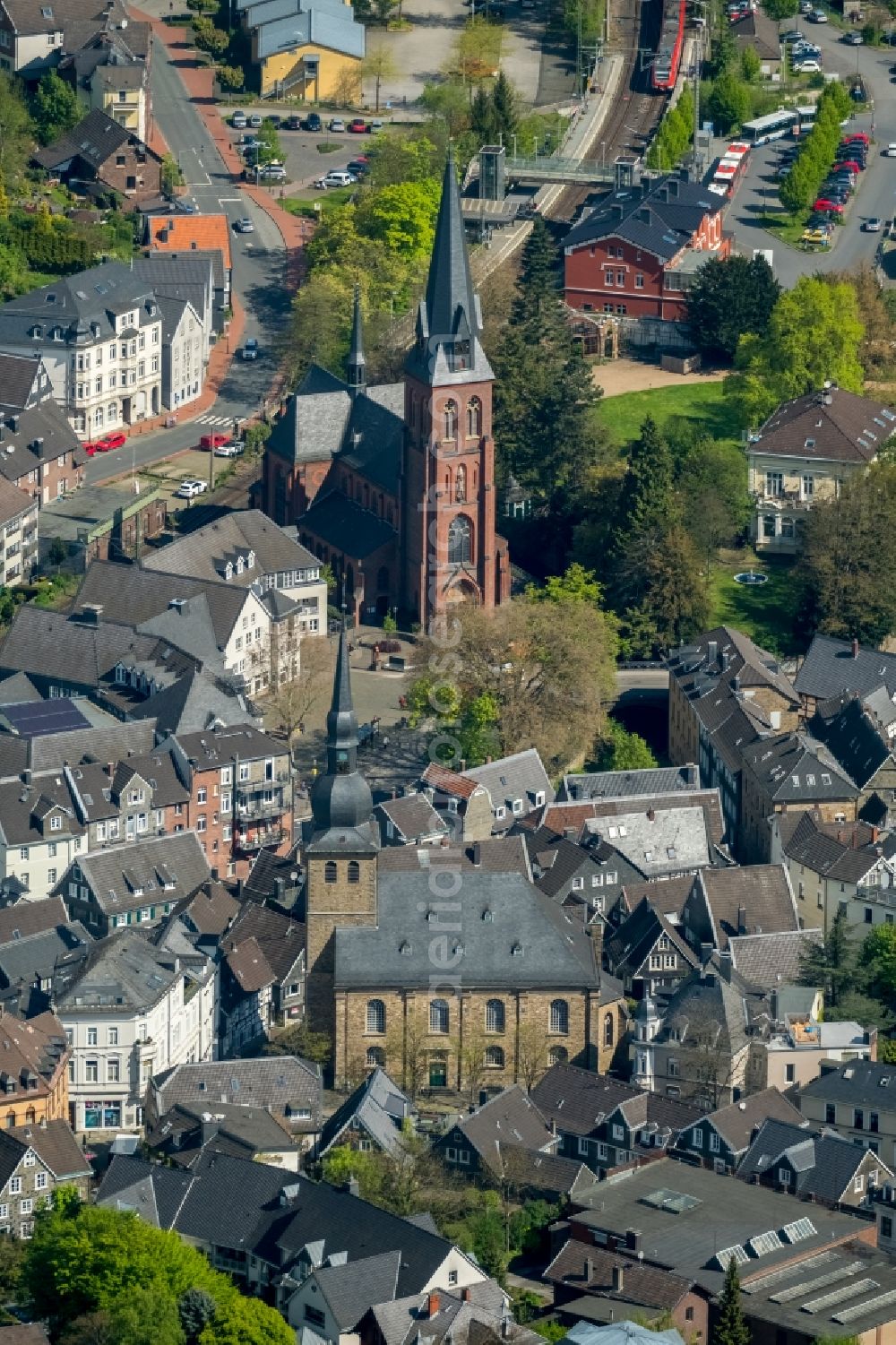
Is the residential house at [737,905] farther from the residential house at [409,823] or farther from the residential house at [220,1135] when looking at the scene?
the residential house at [220,1135]

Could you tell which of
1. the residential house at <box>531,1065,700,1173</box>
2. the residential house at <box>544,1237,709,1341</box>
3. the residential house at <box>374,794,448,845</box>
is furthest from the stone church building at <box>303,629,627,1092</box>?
the residential house at <box>544,1237,709,1341</box>

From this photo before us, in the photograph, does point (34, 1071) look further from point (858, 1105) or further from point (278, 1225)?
point (858, 1105)

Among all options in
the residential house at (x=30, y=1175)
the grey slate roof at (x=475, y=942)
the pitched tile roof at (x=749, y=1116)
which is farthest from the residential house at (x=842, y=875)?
the residential house at (x=30, y=1175)

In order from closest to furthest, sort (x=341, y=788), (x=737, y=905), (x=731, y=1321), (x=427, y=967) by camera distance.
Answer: (x=731, y=1321) < (x=341, y=788) < (x=427, y=967) < (x=737, y=905)

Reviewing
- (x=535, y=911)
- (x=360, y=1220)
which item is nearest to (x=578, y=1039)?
(x=535, y=911)

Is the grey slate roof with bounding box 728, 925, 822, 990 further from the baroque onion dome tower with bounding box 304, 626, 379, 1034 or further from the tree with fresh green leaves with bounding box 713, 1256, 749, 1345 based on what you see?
the tree with fresh green leaves with bounding box 713, 1256, 749, 1345

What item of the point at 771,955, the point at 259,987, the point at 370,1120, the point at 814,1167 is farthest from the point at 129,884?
the point at 814,1167
